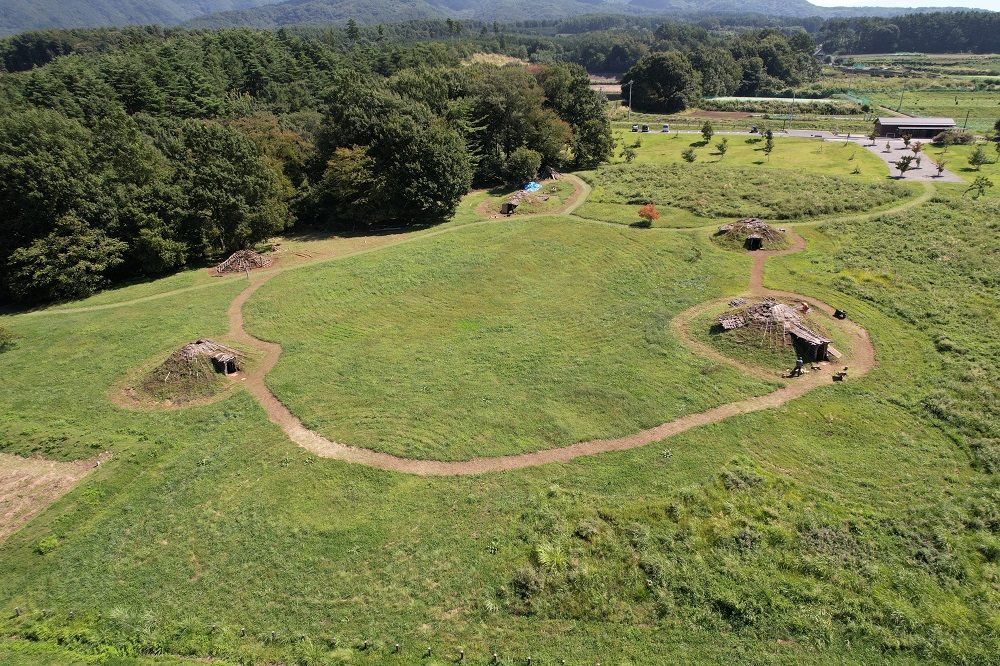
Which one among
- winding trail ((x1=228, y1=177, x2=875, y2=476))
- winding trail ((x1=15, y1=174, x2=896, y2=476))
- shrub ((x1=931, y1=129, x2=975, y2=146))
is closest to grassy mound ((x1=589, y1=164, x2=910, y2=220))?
winding trail ((x1=15, y1=174, x2=896, y2=476))

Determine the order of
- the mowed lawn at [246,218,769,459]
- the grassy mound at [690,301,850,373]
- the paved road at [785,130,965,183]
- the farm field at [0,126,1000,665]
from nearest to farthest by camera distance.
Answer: the farm field at [0,126,1000,665], the mowed lawn at [246,218,769,459], the grassy mound at [690,301,850,373], the paved road at [785,130,965,183]

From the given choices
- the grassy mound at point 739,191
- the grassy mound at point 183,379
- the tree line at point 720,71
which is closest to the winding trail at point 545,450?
the grassy mound at point 183,379

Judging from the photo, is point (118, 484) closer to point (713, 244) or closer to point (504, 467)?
point (504, 467)

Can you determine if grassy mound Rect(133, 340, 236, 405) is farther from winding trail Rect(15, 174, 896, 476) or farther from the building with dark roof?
the building with dark roof

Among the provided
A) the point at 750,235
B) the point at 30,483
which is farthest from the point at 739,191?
the point at 30,483

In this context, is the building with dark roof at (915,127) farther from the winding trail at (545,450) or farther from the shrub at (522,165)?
the winding trail at (545,450)

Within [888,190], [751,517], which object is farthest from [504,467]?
[888,190]
